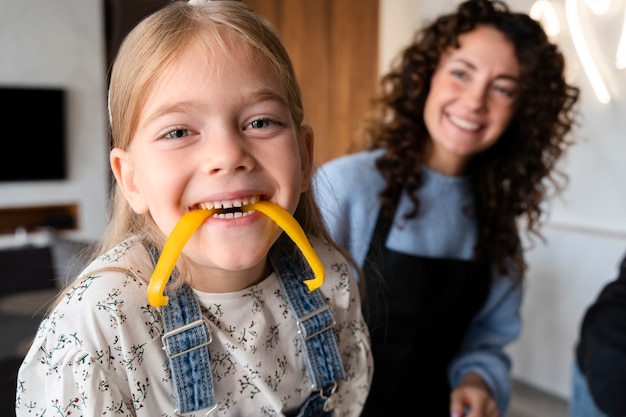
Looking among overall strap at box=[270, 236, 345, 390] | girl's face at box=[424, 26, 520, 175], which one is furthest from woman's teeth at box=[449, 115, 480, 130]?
overall strap at box=[270, 236, 345, 390]

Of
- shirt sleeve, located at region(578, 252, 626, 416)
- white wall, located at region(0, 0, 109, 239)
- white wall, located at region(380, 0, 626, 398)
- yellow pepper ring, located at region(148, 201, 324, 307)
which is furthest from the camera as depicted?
white wall, located at region(0, 0, 109, 239)

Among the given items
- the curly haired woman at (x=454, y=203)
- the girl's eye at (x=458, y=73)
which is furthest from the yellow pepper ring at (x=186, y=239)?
the girl's eye at (x=458, y=73)

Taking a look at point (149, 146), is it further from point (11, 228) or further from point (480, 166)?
point (11, 228)

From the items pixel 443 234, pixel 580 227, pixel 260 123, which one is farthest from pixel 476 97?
pixel 580 227

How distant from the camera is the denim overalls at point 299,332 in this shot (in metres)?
0.65

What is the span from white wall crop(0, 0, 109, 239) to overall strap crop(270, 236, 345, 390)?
13.1 ft

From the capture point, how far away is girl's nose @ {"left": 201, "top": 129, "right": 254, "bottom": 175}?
58cm

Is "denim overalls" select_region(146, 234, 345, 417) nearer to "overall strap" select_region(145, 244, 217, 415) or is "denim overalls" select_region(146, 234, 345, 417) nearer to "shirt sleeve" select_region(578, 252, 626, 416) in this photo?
"overall strap" select_region(145, 244, 217, 415)

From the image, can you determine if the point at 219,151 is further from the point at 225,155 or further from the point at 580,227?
the point at 580,227

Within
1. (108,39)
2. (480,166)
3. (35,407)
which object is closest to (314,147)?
(35,407)

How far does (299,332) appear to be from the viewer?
2.45 ft

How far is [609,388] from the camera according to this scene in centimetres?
107

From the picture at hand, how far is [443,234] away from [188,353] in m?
0.73

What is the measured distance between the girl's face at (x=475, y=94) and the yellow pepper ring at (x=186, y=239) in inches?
26.7
